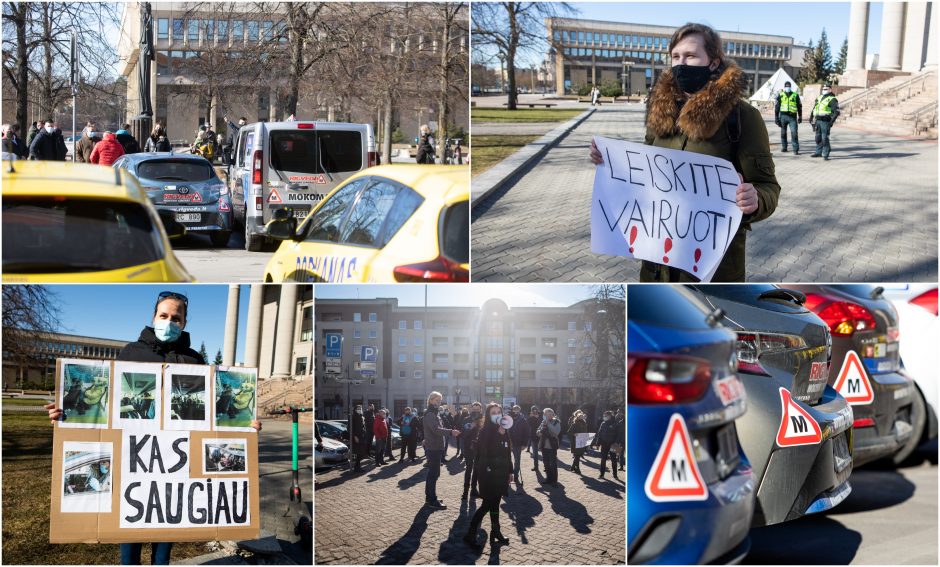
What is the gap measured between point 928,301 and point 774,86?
182cm

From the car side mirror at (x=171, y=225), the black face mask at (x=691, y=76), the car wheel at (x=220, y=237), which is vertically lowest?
the car wheel at (x=220, y=237)

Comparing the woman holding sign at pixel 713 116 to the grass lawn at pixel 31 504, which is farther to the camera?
the grass lawn at pixel 31 504

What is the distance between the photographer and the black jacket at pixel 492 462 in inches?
206

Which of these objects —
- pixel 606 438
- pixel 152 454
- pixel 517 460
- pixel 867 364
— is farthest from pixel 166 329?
pixel 867 364

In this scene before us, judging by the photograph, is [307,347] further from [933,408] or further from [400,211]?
[933,408]

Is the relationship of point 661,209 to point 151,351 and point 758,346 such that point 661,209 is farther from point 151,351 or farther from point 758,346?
point 151,351

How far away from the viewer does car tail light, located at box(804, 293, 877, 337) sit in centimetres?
591

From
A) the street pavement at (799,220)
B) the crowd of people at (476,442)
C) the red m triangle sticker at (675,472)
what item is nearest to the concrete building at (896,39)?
the street pavement at (799,220)

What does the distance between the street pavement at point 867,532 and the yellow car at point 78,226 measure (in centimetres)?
374

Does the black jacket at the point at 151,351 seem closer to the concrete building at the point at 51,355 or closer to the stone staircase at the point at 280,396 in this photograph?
the concrete building at the point at 51,355

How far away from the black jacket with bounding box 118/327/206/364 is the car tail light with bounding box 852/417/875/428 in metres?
4.14

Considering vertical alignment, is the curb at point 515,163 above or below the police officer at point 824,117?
below

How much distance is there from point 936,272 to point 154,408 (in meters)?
4.65

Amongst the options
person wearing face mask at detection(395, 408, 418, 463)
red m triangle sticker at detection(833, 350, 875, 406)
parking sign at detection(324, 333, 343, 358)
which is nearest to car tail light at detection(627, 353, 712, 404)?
person wearing face mask at detection(395, 408, 418, 463)
